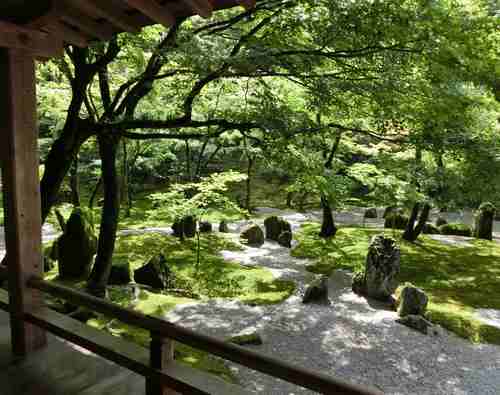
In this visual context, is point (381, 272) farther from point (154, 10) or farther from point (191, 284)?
point (154, 10)

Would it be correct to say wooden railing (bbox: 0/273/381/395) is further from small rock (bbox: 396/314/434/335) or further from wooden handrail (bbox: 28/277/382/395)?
small rock (bbox: 396/314/434/335)

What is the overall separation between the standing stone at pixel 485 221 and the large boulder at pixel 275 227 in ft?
27.4

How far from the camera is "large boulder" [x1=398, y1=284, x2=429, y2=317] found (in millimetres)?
9969

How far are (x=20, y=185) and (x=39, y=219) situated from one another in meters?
0.39

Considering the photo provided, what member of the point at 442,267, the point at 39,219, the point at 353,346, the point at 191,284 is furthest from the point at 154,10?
the point at 442,267

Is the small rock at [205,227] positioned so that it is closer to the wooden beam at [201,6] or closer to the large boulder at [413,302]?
the large boulder at [413,302]

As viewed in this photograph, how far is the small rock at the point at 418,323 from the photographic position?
30.6 ft

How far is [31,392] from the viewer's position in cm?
362

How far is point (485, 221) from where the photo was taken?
1825 cm

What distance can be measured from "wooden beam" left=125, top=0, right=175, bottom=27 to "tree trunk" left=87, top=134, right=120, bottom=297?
6.38 m

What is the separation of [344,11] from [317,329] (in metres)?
6.31

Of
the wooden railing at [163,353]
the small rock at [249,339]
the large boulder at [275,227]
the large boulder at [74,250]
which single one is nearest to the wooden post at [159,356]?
the wooden railing at [163,353]

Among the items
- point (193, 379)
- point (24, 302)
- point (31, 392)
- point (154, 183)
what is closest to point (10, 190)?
point (24, 302)

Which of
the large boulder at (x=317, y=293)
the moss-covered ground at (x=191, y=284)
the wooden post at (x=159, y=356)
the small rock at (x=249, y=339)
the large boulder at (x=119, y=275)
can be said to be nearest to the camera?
the wooden post at (x=159, y=356)
